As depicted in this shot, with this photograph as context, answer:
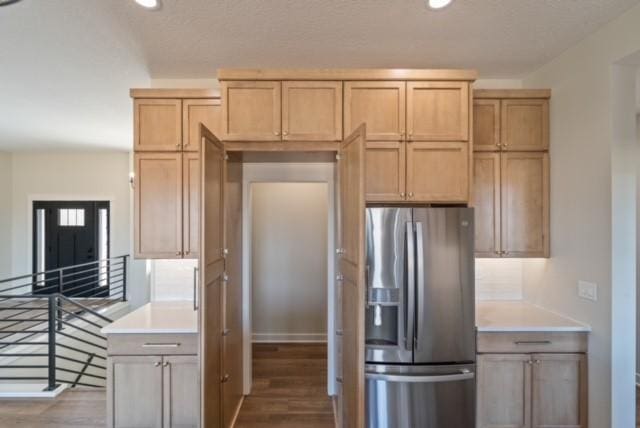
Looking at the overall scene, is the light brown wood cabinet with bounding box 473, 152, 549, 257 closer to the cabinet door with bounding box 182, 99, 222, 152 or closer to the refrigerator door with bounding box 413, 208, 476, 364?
the refrigerator door with bounding box 413, 208, 476, 364

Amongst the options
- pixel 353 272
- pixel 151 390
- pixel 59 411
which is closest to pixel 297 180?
pixel 353 272

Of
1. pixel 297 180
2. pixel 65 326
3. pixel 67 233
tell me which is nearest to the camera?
pixel 297 180

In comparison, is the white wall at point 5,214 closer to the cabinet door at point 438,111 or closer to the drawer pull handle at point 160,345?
the drawer pull handle at point 160,345

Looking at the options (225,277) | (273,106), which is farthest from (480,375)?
(273,106)

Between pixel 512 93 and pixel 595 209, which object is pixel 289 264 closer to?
pixel 512 93

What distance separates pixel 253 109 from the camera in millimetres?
2578

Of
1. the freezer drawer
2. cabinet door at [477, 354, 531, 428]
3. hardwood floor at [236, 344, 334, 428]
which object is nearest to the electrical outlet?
cabinet door at [477, 354, 531, 428]

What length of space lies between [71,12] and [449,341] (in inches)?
125

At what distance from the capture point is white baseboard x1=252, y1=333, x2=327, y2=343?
5.02 m

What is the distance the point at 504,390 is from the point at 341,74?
2.51 metres

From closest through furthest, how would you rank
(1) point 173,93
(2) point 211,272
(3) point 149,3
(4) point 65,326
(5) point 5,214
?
(3) point 149,3, (2) point 211,272, (1) point 173,93, (4) point 65,326, (5) point 5,214

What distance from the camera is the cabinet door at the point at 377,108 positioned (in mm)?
2584

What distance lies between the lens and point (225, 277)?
2.64 m

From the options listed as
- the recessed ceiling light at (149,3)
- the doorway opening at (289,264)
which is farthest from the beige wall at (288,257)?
the recessed ceiling light at (149,3)
